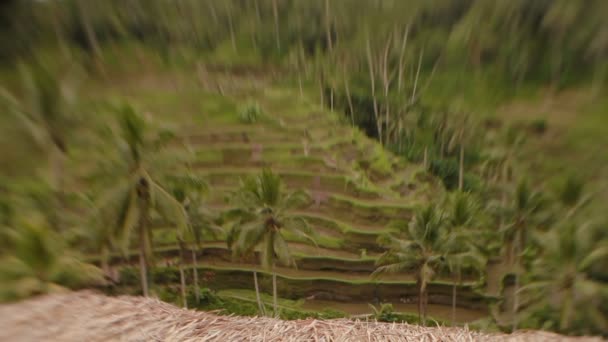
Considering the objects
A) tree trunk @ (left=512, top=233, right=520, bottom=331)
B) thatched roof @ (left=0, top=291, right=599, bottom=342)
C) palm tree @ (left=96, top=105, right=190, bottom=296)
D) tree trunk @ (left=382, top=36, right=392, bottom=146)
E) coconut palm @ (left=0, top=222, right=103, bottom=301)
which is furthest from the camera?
tree trunk @ (left=512, top=233, right=520, bottom=331)

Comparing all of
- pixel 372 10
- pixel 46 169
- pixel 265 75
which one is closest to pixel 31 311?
pixel 46 169

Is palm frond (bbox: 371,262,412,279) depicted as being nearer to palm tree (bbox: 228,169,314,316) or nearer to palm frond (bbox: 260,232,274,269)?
palm tree (bbox: 228,169,314,316)

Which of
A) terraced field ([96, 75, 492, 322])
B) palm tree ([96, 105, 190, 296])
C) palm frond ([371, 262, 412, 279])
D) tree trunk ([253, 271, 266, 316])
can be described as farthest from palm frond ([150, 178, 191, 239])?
palm frond ([371, 262, 412, 279])

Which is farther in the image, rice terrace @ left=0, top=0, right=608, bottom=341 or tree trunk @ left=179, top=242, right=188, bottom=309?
tree trunk @ left=179, top=242, right=188, bottom=309

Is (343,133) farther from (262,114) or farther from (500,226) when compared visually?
(500,226)

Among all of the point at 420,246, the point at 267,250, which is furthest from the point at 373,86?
the point at 267,250
